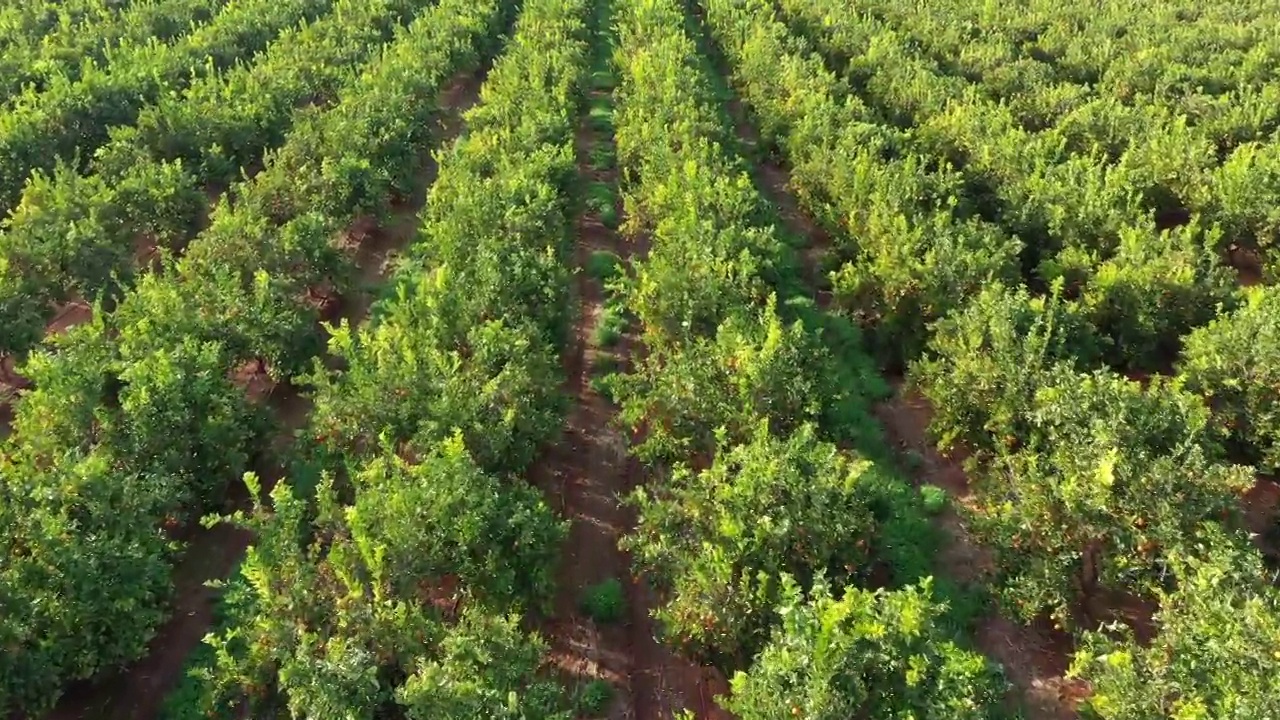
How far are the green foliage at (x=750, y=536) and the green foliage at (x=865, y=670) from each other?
163 centimetres

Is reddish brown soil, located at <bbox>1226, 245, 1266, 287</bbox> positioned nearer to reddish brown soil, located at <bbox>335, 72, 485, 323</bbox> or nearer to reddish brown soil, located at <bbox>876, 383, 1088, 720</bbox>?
reddish brown soil, located at <bbox>876, 383, 1088, 720</bbox>

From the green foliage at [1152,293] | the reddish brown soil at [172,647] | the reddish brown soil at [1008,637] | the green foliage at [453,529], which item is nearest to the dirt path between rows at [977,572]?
the reddish brown soil at [1008,637]

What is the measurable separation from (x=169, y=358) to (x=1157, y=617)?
20.8 meters

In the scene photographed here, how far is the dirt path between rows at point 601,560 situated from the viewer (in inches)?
680

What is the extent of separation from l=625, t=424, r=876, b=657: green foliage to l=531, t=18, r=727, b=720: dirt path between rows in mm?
2240

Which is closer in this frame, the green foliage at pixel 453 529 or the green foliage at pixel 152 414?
the green foliage at pixel 152 414

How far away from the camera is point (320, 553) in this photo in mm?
16609

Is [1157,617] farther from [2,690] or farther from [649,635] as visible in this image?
[2,690]

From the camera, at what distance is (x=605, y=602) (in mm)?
18688

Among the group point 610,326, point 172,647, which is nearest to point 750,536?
point 172,647

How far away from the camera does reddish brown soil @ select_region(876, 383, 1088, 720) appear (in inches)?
673

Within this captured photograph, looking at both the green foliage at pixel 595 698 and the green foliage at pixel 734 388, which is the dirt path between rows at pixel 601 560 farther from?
the green foliage at pixel 734 388

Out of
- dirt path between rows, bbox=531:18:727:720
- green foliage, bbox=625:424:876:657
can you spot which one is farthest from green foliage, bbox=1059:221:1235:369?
dirt path between rows, bbox=531:18:727:720

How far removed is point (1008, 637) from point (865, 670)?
727cm
